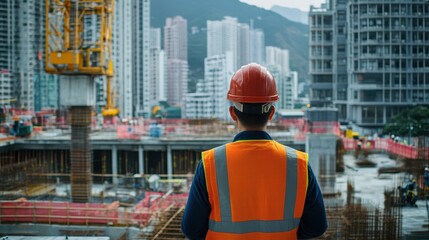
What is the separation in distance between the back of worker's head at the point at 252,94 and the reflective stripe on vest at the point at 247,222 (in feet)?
0.46

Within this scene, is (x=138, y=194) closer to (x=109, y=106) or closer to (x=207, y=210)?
(x=109, y=106)

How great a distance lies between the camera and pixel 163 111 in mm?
52031

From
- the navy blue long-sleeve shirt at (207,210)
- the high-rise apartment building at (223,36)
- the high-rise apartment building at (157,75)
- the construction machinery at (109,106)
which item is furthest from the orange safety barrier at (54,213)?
the high-rise apartment building at (157,75)

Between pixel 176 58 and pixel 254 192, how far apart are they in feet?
216

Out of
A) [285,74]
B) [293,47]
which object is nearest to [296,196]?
[285,74]

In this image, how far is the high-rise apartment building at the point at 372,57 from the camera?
1164 centimetres

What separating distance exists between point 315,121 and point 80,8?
17.2 feet

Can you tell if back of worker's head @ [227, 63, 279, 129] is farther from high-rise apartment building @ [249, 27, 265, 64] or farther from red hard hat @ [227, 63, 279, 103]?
high-rise apartment building @ [249, 27, 265, 64]

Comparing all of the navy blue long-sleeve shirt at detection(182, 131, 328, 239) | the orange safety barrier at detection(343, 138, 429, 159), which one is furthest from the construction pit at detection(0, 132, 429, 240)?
the navy blue long-sleeve shirt at detection(182, 131, 328, 239)

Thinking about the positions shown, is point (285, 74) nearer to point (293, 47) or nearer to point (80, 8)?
point (293, 47)

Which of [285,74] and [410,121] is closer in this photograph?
[410,121]

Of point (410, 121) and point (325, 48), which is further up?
point (325, 48)

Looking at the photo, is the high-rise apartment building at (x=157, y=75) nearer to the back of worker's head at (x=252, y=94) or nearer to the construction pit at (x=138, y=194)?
the construction pit at (x=138, y=194)

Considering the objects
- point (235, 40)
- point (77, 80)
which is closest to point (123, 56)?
point (235, 40)
